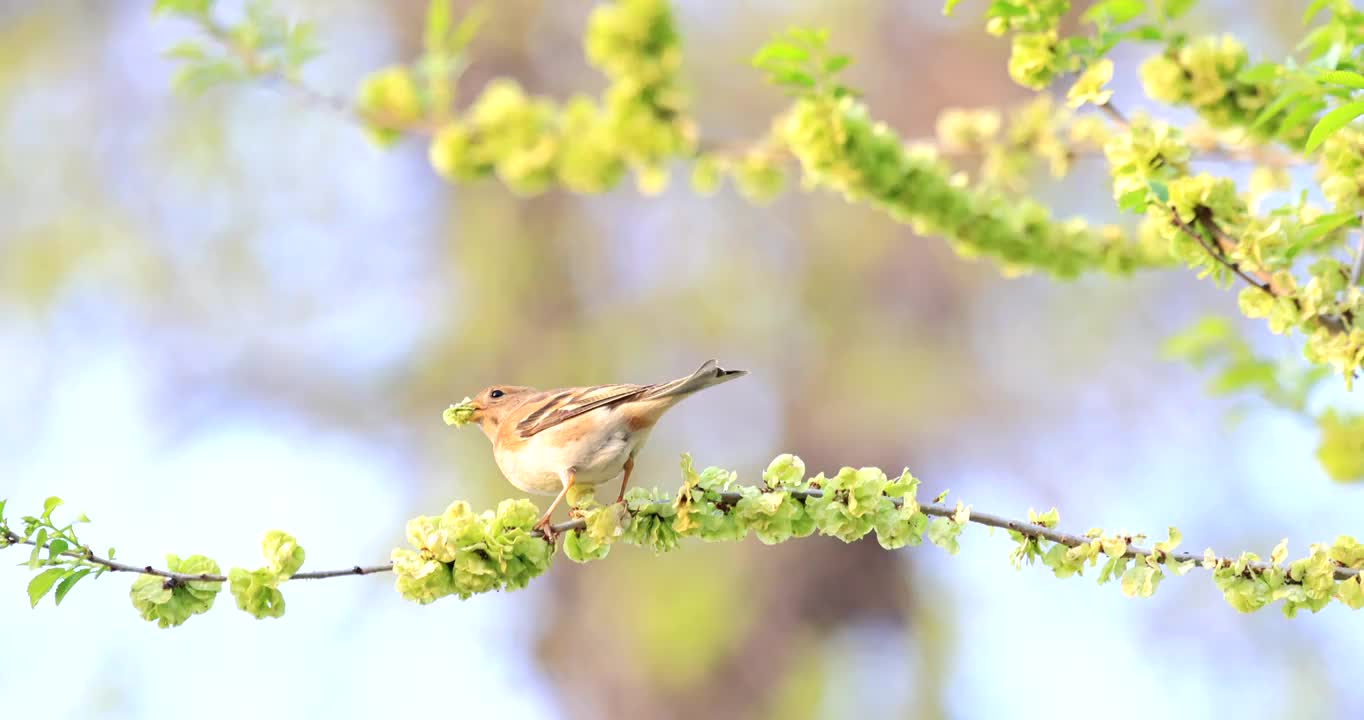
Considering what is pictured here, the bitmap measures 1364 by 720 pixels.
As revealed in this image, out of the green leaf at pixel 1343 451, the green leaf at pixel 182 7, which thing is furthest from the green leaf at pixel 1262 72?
the green leaf at pixel 182 7

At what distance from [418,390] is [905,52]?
5.55m

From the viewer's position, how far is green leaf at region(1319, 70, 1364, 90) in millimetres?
2145

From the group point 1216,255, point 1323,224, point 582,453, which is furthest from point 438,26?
point 1323,224

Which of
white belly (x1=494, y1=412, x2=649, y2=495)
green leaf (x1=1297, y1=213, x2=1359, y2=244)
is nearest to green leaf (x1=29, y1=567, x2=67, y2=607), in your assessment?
white belly (x1=494, y1=412, x2=649, y2=495)

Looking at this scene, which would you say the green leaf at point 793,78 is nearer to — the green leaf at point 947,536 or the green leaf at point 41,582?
the green leaf at point 947,536

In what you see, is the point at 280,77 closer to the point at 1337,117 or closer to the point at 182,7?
the point at 182,7

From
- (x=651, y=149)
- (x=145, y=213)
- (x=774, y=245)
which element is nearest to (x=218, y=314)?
(x=145, y=213)

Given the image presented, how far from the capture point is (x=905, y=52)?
1181cm

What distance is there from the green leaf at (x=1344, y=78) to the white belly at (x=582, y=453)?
1.88 metres

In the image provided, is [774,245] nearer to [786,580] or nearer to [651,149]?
[786,580]

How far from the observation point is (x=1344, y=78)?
2.16 m

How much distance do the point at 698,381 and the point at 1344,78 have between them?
1.47 meters

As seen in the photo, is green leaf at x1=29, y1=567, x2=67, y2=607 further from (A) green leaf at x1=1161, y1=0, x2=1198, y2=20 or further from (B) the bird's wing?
(A) green leaf at x1=1161, y1=0, x2=1198, y2=20

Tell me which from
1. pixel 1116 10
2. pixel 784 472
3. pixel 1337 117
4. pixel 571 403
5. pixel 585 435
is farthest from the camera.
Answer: pixel 571 403
